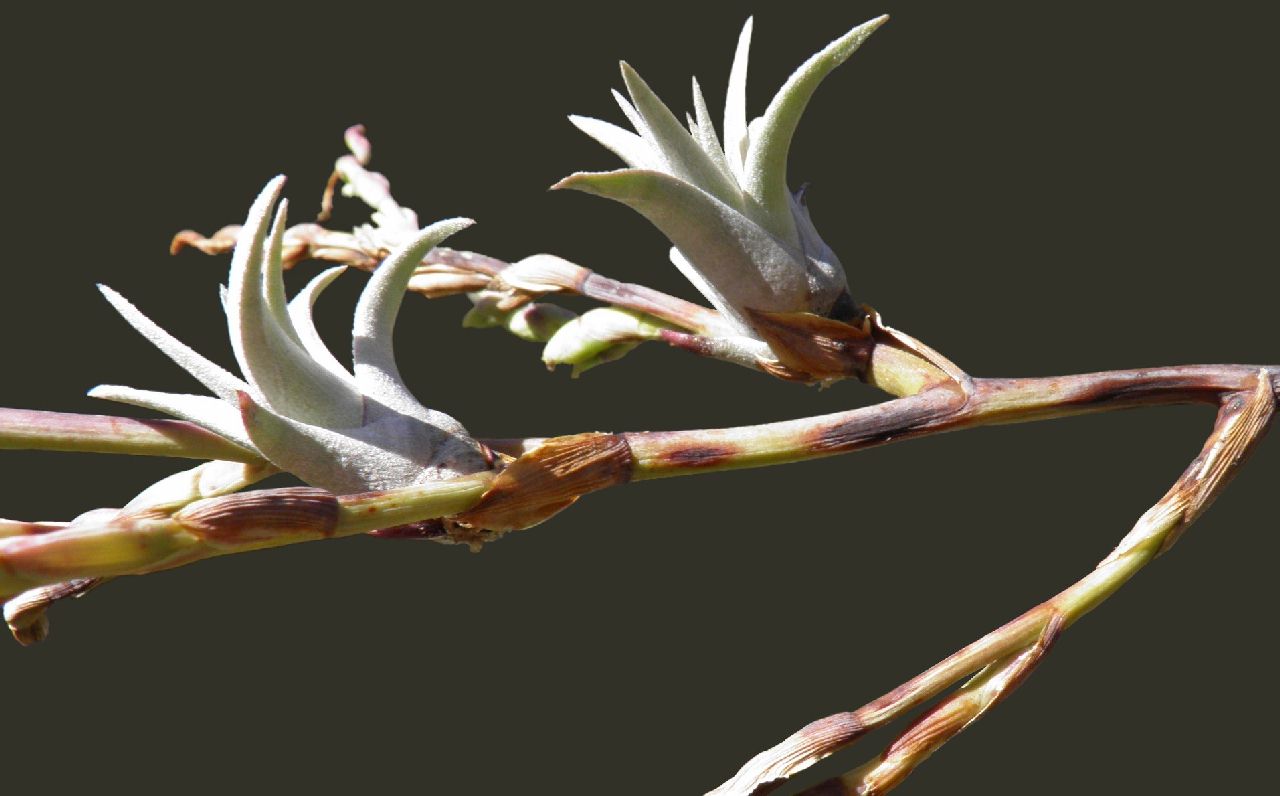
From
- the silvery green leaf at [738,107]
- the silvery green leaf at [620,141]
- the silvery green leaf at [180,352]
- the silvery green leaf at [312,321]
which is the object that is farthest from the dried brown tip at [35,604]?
the silvery green leaf at [738,107]

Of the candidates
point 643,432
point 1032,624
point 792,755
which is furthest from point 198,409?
point 1032,624

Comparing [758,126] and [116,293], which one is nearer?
[116,293]

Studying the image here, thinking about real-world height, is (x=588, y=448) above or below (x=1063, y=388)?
above

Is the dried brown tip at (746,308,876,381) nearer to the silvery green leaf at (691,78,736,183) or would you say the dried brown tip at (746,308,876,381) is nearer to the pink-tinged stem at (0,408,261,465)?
the silvery green leaf at (691,78,736,183)

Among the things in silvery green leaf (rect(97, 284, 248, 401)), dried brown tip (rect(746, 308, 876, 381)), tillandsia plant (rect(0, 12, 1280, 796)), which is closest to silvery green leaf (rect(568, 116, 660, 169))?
tillandsia plant (rect(0, 12, 1280, 796))

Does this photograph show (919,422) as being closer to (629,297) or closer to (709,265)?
(709,265)

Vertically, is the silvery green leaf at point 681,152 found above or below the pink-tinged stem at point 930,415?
above

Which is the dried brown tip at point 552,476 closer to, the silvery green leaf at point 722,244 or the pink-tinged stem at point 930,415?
the pink-tinged stem at point 930,415

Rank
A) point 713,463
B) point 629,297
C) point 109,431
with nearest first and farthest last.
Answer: point 109,431
point 713,463
point 629,297

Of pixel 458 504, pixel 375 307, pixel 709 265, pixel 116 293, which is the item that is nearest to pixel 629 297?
pixel 709 265
